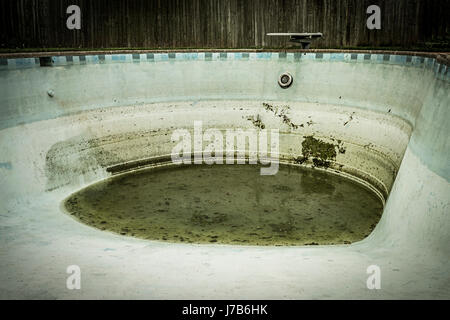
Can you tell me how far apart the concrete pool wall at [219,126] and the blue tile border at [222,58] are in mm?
24

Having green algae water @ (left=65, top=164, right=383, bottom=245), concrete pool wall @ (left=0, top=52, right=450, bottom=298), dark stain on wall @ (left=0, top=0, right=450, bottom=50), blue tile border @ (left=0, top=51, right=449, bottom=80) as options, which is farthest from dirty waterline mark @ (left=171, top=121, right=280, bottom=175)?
dark stain on wall @ (left=0, top=0, right=450, bottom=50)

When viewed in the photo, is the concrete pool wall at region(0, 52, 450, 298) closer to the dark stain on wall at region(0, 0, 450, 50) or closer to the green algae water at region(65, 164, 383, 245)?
the green algae water at region(65, 164, 383, 245)

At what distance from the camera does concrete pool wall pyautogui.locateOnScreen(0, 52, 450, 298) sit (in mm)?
3887

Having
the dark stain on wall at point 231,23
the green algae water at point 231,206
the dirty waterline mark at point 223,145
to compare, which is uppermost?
the dark stain on wall at point 231,23

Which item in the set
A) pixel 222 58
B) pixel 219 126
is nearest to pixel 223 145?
pixel 219 126

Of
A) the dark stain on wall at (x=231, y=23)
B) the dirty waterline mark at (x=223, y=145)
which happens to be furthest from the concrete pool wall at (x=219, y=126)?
the dark stain on wall at (x=231, y=23)

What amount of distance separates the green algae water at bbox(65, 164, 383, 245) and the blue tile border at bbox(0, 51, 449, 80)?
2.60 m

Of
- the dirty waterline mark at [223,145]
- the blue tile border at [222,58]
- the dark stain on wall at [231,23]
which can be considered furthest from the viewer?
the dark stain on wall at [231,23]

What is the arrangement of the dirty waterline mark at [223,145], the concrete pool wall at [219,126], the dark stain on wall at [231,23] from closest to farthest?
1. the concrete pool wall at [219,126]
2. the dirty waterline mark at [223,145]
3. the dark stain on wall at [231,23]

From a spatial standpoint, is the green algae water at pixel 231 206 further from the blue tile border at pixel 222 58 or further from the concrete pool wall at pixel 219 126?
the blue tile border at pixel 222 58

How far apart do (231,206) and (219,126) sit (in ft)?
10.1

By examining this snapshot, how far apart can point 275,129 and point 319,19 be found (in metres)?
3.60

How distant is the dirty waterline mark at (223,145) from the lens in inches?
365

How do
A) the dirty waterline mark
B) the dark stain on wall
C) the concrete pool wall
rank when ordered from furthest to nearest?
the dark stain on wall → the dirty waterline mark → the concrete pool wall
